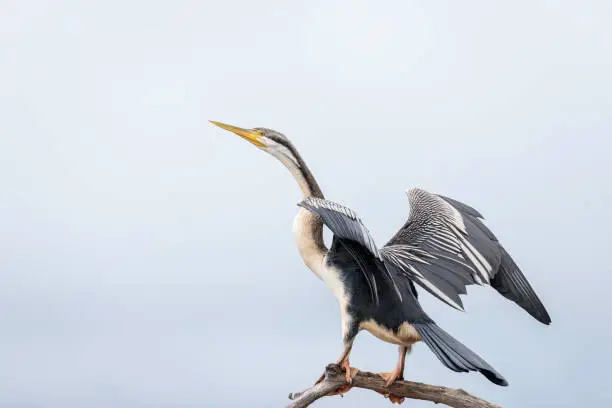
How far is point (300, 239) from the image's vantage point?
5.66m

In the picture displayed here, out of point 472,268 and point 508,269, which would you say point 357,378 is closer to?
point 472,268

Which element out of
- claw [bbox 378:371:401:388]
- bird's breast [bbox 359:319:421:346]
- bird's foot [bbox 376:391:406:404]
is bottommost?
bird's foot [bbox 376:391:406:404]

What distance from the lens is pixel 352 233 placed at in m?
4.90

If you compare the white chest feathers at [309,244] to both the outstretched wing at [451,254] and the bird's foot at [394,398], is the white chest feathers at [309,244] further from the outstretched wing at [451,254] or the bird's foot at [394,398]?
the bird's foot at [394,398]

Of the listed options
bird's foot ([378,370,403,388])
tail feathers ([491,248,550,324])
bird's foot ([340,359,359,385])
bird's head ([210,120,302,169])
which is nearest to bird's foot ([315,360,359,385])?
bird's foot ([340,359,359,385])

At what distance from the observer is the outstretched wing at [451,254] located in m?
5.50

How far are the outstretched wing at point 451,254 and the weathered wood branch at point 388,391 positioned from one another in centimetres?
51

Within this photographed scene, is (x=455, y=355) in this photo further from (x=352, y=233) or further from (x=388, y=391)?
(x=352, y=233)

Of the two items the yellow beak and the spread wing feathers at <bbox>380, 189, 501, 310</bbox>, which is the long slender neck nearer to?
the spread wing feathers at <bbox>380, 189, 501, 310</bbox>

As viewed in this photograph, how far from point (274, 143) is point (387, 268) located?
1106 mm

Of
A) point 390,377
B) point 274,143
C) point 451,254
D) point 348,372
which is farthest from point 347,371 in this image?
point 274,143

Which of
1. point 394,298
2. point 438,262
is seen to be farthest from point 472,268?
point 394,298

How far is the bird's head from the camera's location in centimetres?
581

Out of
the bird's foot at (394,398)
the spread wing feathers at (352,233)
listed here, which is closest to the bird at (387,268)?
the spread wing feathers at (352,233)
